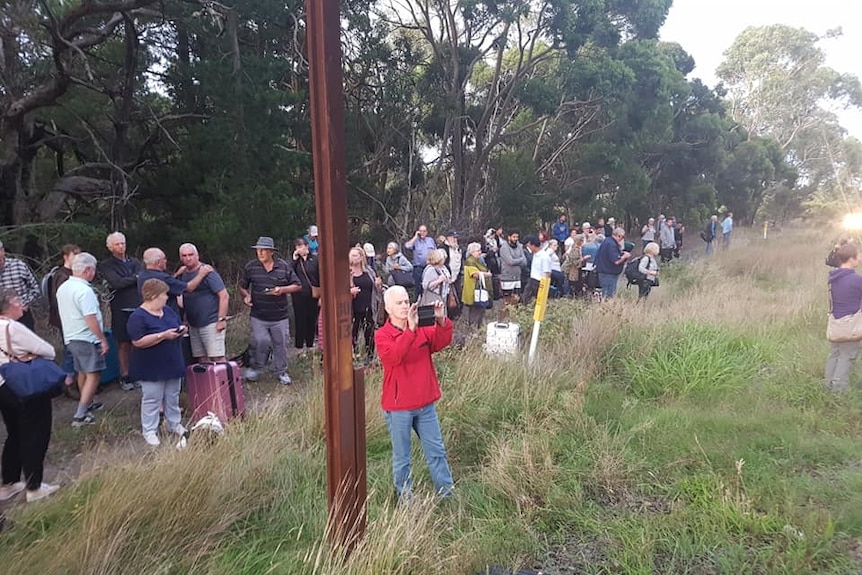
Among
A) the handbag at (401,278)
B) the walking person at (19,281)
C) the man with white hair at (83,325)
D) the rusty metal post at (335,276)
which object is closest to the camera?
the rusty metal post at (335,276)

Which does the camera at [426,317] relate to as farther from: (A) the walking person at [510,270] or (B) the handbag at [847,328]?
(A) the walking person at [510,270]

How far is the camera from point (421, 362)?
344 centimetres

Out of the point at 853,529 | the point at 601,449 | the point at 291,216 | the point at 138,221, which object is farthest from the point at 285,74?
the point at 853,529

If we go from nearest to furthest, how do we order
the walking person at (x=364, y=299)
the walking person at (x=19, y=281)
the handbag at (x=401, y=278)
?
the walking person at (x=19, y=281) < the walking person at (x=364, y=299) < the handbag at (x=401, y=278)

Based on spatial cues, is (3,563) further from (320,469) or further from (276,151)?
(276,151)

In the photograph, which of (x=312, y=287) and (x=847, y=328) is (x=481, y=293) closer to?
(x=312, y=287)

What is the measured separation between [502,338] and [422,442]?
2.87 m

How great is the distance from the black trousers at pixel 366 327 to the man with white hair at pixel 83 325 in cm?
271

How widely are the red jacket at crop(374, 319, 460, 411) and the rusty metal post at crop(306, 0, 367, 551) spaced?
744 mm

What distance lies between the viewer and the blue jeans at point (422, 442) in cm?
344

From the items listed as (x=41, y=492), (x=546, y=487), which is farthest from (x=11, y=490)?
(x=546, y=487)

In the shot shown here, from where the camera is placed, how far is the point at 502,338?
6.23 metres

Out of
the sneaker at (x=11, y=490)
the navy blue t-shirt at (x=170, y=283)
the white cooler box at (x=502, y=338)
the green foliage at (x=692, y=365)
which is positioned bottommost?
the sneaker at (x=11, y=490)

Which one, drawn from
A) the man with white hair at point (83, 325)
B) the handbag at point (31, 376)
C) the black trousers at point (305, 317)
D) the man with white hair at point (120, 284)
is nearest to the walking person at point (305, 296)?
the black trousers at point (305, 317)
